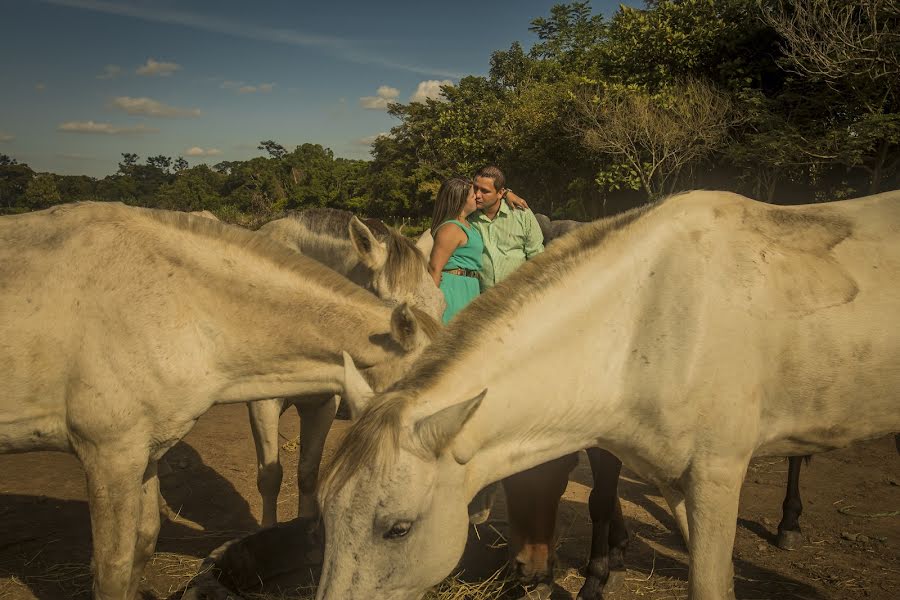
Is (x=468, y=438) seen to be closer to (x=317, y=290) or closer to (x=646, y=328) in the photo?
(x=646, y=328)

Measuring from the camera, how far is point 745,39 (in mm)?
18672

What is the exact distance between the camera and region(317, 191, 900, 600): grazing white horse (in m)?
2.08

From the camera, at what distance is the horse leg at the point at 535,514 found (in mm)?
3094

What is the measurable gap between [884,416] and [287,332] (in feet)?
9.52

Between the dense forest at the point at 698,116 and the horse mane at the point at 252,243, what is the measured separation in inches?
103

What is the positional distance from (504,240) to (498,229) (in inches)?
4.2

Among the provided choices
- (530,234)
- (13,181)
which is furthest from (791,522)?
(13,181)

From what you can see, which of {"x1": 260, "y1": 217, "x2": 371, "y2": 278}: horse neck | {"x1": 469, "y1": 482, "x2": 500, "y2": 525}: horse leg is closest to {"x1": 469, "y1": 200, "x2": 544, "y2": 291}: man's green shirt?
{"x1": 260, "y1": 217, "x2": 371, "y2": 278}: horse neck

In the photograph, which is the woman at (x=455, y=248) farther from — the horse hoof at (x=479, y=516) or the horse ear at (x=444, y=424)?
the horse ear at (x=444, y=424)

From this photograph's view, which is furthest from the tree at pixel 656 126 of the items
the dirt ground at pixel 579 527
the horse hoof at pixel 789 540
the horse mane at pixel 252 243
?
the horse mane at pixel 252 243

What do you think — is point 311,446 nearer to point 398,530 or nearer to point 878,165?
point 398,530

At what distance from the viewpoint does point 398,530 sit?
1962mm

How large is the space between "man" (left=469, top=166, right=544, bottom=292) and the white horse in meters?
0.86

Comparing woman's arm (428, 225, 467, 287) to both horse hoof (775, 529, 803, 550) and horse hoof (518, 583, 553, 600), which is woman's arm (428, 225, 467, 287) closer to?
horse hoof (518, 583, 553, 600)
